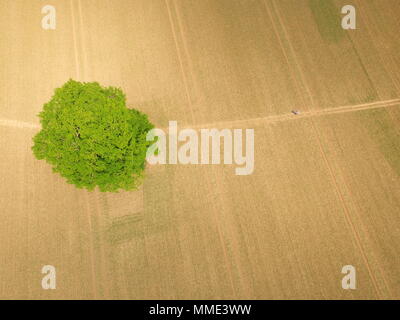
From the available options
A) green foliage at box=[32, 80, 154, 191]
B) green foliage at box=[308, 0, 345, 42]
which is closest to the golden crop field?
green foliage at box=[308, 0, 345, 42]

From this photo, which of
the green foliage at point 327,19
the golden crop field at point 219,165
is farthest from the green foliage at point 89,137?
the green foliage at point 327,19

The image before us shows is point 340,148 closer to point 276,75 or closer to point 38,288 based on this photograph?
point 276,75

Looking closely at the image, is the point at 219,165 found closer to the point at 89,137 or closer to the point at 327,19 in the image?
the point at 89,137

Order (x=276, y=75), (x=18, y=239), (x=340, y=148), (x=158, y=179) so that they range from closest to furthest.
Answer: (x=18, y=239) → (x=158, y=179) → (x=340, y=148) → (x=276, y=75)

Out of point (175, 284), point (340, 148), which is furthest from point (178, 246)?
point (340, 148)

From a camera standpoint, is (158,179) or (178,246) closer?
(178,246)

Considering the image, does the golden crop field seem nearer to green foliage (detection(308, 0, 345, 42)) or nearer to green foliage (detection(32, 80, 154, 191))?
green foliage (detection(308, 0, 345, 42))
